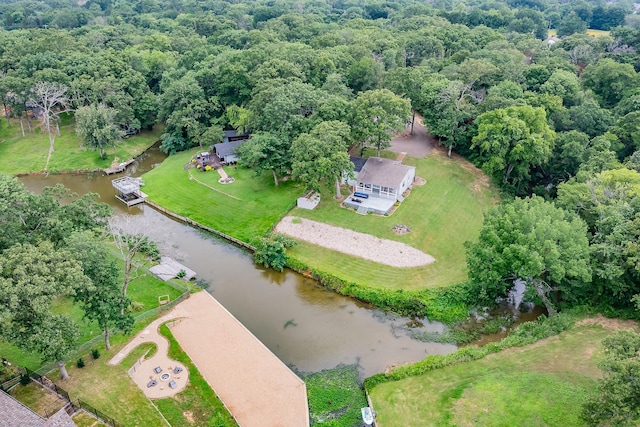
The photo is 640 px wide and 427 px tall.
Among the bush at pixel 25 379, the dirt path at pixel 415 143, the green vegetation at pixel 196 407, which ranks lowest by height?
the green vegetation at pixel 196 407

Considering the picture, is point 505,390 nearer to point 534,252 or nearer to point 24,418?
point 534,252

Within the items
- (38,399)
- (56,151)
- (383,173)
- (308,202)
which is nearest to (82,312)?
(38,399)

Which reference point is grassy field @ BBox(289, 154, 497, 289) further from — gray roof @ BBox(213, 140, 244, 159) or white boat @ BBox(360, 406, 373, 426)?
gray roof @ BBox(213, 140, 244, 159)

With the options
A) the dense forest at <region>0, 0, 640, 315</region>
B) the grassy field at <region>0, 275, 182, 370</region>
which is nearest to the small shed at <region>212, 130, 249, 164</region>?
the dense forest at <region>0, 0, 640, 315</region>

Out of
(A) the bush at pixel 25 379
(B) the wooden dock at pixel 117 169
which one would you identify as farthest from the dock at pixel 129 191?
(A) the bush at pixel 25 379

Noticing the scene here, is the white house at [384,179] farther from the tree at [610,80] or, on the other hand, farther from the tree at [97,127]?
the tree at [97,127]

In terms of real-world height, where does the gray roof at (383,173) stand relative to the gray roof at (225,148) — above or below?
above
